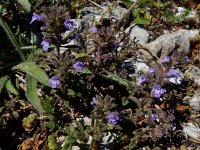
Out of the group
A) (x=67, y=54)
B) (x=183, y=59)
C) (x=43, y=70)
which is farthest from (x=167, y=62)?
(x=43, y=70)

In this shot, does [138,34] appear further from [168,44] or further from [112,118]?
[112,118]

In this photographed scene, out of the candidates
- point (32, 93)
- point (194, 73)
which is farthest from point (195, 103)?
point (32, 93)

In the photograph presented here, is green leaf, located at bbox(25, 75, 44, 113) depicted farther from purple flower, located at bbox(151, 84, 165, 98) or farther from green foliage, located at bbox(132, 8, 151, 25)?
green foliage, located at bbox(132, 8, 151, 25)

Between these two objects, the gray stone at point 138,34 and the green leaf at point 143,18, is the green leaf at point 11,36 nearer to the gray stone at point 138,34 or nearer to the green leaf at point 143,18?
the gray stone at point 138,34

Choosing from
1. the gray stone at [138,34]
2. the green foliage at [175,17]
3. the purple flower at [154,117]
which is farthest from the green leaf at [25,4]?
the green foliage at [175,17]

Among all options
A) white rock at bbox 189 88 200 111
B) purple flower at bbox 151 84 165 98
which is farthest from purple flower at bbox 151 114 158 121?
white rock at bbox 189 88 200 111

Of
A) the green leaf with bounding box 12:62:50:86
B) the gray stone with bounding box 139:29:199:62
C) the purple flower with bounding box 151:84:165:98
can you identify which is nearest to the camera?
the purple flower with bounding box 151:84:165:98

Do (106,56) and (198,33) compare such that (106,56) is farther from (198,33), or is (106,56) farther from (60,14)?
(198,33)
